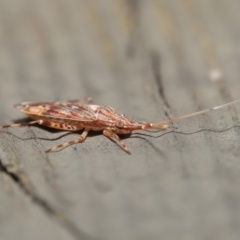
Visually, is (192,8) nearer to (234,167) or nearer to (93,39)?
(93,39)

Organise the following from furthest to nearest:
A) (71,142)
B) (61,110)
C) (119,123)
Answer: (61,110)
(119,123)
(71,142)

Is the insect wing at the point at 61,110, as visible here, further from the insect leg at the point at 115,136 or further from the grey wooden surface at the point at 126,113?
the insect leg at the point at 115,136

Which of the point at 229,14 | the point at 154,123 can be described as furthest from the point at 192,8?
the point at 154,123

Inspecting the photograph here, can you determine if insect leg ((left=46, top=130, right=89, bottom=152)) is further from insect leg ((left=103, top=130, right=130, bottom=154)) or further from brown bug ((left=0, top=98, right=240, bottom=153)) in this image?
insect leg ((left=103, top=130, right=130, bottom=154))

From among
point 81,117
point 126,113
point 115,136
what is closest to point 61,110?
point 81,117

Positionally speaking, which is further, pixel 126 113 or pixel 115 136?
pixel 126 113

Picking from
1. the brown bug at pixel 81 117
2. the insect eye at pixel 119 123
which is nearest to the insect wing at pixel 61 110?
the brown bug at pixel 81 117

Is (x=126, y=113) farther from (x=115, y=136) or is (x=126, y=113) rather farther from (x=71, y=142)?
(x=71, y=142)

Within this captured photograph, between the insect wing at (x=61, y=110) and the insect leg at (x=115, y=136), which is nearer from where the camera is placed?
the insect leg at (x=115, y=136)
